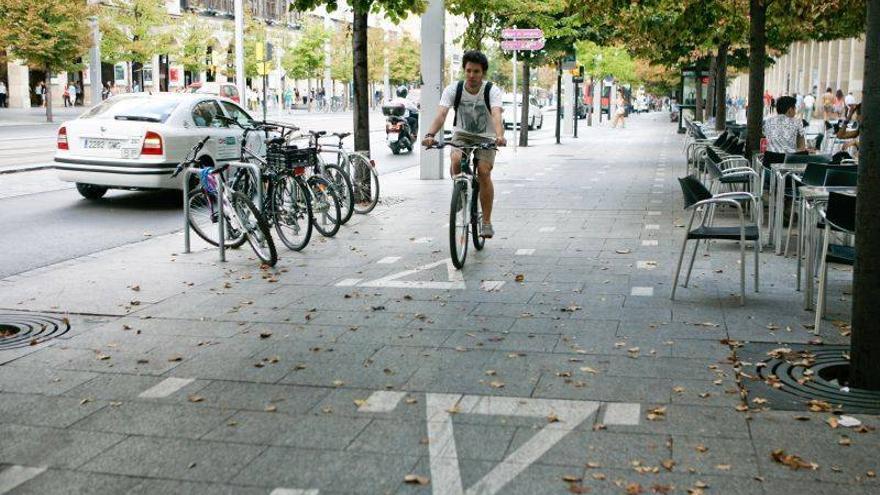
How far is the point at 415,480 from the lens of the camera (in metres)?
4.23

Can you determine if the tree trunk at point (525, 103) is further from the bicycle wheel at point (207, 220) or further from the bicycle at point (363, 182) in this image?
the bicycle wheel at point (207, 220)

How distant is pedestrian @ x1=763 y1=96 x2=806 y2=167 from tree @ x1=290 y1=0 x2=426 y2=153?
4.76 m

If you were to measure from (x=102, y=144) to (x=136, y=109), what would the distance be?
81 cm

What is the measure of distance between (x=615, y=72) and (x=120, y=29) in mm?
28673

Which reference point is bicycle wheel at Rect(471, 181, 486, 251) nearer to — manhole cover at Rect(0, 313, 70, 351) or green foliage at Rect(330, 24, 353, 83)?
manhole cover at Rect(0, 313, 70, 351)

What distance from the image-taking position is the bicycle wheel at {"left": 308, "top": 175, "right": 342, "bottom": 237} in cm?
1150

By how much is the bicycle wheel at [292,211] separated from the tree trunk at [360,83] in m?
3.86

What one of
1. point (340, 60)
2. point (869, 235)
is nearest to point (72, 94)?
point (340, 60)

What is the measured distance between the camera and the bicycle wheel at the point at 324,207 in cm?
1150

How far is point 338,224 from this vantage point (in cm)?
1171

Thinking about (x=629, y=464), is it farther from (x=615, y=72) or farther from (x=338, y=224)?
(x=615, y=72)

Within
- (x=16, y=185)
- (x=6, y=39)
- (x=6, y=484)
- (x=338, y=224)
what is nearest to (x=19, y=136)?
(x=6, y=39)

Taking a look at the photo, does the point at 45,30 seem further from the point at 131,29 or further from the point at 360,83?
the point at 360,83

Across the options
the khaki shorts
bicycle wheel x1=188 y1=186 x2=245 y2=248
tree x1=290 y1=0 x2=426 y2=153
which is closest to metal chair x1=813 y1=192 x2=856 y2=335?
the khaki shorts
